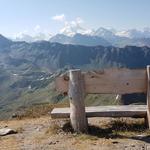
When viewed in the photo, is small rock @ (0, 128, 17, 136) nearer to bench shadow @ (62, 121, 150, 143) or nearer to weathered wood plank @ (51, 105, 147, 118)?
weathered wood plank @ (51, 105, 147, 118)

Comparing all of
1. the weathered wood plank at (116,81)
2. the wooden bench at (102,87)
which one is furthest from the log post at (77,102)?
the weathered wood plank at (116,81)

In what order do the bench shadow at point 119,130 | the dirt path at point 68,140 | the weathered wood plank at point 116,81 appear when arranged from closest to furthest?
the dirt path at point 68,140 < the bench shadow at point 119,130 < the weathered wood plank at point 116,81

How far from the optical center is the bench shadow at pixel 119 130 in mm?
11802

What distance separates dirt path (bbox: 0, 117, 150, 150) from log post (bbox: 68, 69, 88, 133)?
1.26 feet

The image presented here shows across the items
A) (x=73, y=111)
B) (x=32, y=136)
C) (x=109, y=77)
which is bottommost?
(x=32, y=136)

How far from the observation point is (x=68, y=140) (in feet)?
38.2

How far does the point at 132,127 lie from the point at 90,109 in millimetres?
1576

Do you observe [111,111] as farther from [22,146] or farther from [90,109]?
[22,146]

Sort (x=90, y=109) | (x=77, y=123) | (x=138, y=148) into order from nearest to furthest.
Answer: (x=138, y=148)
(x=77, y=123)
(x=90, y=109)

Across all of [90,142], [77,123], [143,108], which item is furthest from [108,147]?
[143,108]

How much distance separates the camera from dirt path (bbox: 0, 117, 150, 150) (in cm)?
1076

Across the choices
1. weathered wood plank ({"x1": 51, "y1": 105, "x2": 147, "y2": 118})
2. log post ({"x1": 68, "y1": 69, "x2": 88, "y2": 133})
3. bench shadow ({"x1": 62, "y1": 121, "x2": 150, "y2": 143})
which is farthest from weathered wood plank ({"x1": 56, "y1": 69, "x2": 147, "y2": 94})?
bench shadow ({"x1": 62, "y1": 121, "x2": 150, "y2": 143})

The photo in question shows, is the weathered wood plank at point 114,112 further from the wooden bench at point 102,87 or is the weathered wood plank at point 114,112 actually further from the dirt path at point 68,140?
the dirt path at point 68,140

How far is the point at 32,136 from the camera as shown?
12.8 m
